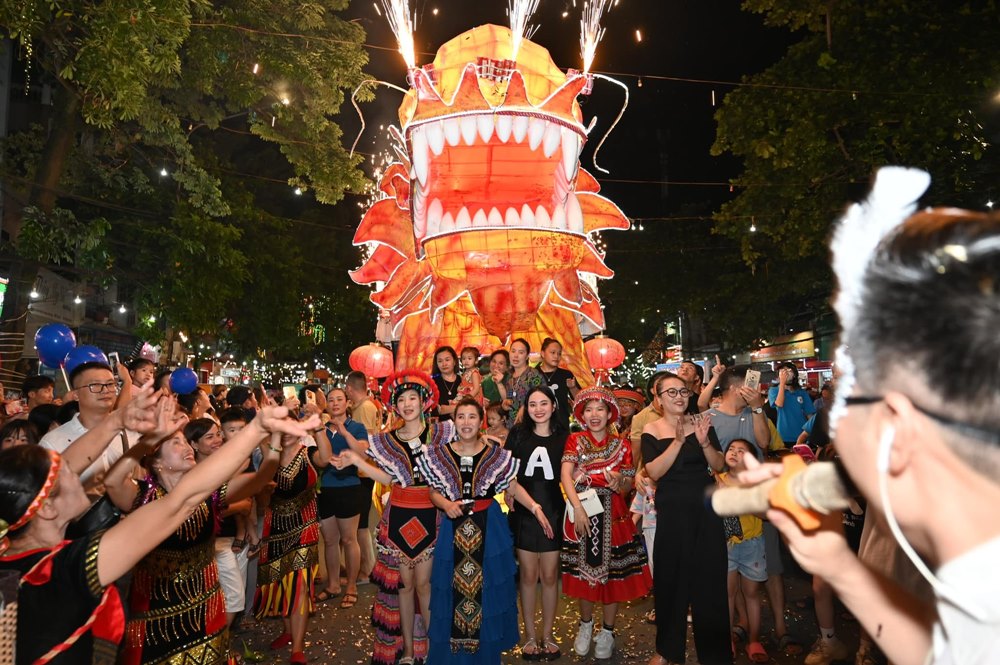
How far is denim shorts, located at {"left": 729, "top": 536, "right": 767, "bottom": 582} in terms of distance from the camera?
5617 millimetres

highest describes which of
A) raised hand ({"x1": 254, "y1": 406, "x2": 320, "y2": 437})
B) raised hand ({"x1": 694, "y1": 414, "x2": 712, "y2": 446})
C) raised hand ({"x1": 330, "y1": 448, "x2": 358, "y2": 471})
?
raised hand ({"x1": 694, "y1": 414, "x2": 712, "y2": 446})

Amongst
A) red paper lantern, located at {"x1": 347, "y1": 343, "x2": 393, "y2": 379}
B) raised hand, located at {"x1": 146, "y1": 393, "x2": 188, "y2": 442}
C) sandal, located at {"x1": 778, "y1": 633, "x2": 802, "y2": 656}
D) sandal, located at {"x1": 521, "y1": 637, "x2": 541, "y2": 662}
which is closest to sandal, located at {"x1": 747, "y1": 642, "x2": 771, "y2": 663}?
sandal, located at {"x1": 778, "y1": 633, "x2": 802, "y2": 656}

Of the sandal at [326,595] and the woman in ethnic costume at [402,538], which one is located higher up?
the woman in ethnic costume at [402,538]

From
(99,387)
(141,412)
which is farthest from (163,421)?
(99,387)

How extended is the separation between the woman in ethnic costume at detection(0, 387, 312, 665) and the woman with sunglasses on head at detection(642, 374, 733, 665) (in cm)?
349

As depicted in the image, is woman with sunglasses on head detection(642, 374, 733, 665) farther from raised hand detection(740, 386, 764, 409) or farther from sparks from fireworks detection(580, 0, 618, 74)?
sparks from fireworks detection(580, 0, 618, 74)

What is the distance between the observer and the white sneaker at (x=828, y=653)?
530 cm

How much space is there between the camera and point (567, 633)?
636 centimetres

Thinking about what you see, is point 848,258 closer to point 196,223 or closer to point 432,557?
point 432,557

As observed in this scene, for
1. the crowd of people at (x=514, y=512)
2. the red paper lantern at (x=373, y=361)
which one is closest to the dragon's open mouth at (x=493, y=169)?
the crowd of people at (x=514, y=512)

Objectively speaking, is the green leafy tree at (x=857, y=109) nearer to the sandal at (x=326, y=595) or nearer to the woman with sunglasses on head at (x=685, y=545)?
the woman with sunglasses on head at (x=685, y=545)

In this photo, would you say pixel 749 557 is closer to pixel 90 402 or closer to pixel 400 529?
pixel 400 529

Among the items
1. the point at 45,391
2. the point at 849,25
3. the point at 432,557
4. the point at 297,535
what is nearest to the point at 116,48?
the point at 45,391

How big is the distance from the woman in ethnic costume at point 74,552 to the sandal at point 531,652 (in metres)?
3.78
